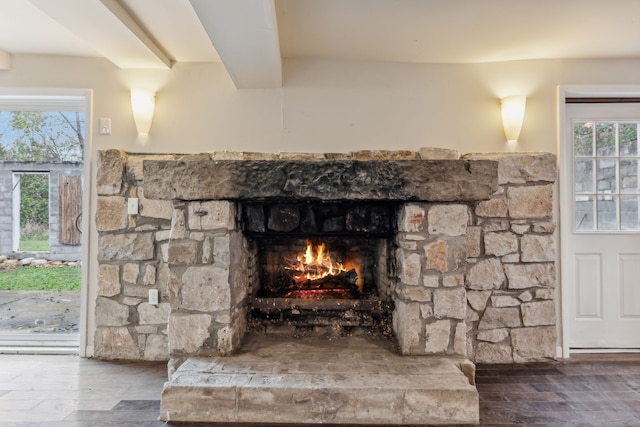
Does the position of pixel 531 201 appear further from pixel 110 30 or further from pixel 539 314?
pixel 110 30

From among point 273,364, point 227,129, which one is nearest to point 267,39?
point 227,129

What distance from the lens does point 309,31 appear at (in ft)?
7.27

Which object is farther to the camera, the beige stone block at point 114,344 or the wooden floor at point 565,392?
the beige stone block at point 114,344

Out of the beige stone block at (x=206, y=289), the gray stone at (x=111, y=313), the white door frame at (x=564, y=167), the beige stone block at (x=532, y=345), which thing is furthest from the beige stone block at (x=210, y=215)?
the white door frame at (x=564, y=167)

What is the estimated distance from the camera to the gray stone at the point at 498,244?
2500 mm

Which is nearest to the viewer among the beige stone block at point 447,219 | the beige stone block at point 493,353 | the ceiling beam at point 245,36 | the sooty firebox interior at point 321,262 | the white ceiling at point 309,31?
the ceiling beam at point 245,36

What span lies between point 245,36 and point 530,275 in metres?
2.47

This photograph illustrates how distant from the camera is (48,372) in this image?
2.30 m

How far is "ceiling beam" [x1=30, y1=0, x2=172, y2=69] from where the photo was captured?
1845 mm

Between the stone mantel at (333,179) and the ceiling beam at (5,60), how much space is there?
1797 mm

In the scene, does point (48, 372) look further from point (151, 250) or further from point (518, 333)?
point (518, 333)

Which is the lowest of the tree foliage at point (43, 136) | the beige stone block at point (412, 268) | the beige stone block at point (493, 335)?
the beige stone block at point (493, 335)

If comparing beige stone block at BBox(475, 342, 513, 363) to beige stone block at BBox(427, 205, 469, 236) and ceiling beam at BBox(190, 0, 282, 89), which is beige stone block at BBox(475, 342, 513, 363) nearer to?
beige stone block at BBox(427, 205, 469, 236)

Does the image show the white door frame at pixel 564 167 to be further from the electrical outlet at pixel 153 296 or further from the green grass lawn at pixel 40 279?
the green grass lawn at pixel 40 279
